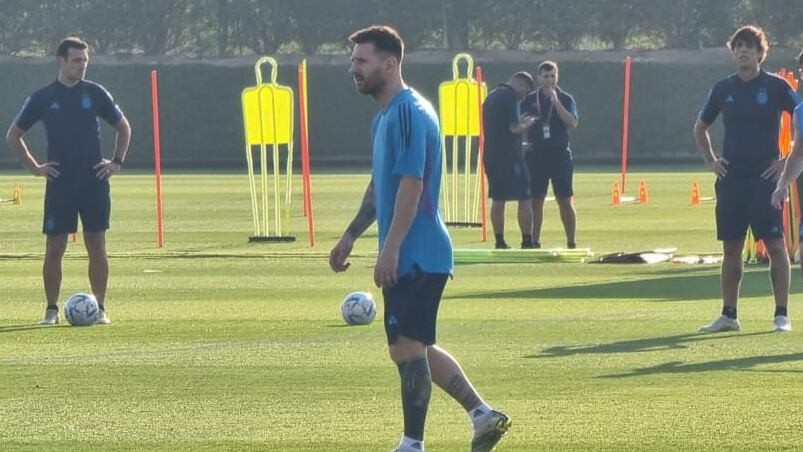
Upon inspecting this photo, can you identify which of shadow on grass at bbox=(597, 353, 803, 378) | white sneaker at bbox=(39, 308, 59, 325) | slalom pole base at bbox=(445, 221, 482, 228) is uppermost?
shadow on grass at bbox=(597, 353, 803, 378)

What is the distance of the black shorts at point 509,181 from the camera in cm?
2022

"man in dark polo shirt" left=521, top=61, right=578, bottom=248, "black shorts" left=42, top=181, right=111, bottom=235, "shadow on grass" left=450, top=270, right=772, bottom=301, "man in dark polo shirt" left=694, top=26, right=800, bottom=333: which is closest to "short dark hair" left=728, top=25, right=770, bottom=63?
"man in dark polo shirt" left=694, top=26, right=800, bottom=333

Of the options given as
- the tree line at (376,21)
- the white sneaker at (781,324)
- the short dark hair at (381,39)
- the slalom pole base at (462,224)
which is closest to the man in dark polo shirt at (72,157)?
the white sneaker at (781,324)

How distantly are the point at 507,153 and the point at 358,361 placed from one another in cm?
943

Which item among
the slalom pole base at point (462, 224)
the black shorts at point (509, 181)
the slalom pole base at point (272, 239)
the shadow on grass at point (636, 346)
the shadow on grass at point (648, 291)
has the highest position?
the black shorts at point (509, 181)

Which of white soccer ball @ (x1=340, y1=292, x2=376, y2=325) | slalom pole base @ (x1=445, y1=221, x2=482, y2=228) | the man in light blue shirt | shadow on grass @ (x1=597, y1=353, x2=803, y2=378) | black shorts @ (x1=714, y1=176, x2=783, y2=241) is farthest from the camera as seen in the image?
slalom pole base @ (x1=445, y1=221, x2=482, y2=228)

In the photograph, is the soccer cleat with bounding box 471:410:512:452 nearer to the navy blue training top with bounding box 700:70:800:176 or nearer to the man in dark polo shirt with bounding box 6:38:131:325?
the navy blue training top with bounding box 700:70:800:176

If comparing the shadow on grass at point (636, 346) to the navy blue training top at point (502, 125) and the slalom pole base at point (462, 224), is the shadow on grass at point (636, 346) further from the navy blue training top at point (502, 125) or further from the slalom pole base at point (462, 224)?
the slalom pole base at point (462, 224)

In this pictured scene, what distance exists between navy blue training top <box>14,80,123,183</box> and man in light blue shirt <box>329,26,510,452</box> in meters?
5.81

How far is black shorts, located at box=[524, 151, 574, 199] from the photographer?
66.5 ft

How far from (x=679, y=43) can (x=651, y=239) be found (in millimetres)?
31448

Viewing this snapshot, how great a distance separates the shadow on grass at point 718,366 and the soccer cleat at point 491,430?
2.68 meters

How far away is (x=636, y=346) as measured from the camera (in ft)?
39.3

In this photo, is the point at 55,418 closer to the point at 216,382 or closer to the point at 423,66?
the point at 216,382
